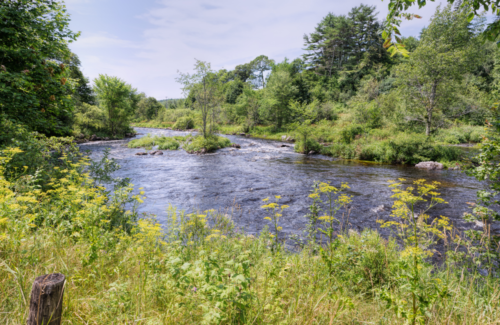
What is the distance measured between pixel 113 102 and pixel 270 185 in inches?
1331

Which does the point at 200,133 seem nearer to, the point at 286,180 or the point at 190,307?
the point at 286,180

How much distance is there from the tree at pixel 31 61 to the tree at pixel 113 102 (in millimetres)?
27316

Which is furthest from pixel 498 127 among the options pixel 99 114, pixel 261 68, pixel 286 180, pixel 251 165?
pixel 261 68

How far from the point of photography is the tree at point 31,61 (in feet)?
18.2

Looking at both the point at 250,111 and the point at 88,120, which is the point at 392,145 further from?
the point at 88,120

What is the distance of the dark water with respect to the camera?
7070 millimetres

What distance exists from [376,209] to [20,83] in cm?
1063

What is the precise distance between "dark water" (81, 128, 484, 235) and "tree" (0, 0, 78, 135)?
4.14 metres

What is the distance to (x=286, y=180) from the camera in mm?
11172

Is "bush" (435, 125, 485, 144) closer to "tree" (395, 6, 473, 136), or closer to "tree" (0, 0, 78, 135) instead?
"tree" (395, 6, 473, 136)

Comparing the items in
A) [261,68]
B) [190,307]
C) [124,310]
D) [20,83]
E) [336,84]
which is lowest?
[124,310]

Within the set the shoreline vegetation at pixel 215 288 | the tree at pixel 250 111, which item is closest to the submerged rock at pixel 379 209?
the shoreline vegetation at pixel 215 288

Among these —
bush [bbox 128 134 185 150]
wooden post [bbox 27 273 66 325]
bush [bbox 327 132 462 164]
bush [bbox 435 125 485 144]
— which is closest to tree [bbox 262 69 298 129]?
bush [bbox 128 134 185 150]

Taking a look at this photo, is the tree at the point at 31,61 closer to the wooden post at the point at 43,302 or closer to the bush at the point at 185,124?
the wooden post at the point at 43,302
